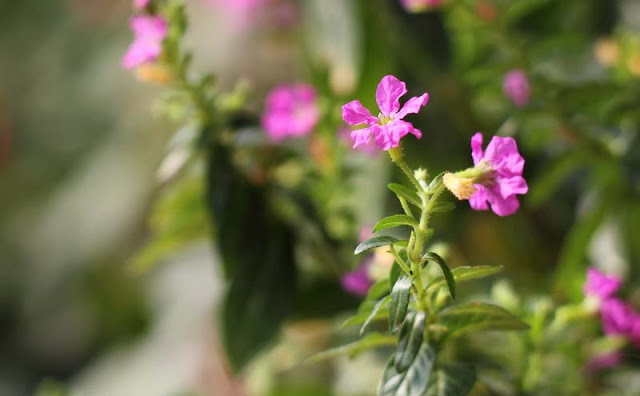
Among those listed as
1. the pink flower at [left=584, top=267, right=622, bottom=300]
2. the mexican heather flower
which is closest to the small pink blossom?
the mexican heather flower

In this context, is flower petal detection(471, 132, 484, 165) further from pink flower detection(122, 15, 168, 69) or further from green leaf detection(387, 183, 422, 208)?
pink flower detection(122, 15, 168, 69)

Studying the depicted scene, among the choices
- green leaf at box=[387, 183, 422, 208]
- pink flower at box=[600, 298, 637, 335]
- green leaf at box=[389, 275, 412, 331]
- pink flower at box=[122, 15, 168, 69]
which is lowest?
pink flower at box=[600, 298, 637, 335]

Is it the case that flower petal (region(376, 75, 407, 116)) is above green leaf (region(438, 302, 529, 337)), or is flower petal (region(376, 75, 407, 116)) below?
above

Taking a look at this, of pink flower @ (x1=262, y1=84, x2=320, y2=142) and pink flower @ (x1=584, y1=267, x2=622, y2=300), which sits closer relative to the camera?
pink flower @ (x1=584, y1=267, x2=622, y2=300)

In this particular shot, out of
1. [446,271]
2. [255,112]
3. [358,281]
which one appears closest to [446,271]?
[446,271]

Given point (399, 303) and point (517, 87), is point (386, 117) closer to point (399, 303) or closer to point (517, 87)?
point (399, 303)

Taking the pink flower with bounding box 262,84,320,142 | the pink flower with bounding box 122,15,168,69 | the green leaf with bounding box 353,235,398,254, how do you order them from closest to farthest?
1. the green leaf with bounding box 353,235,398,254
2. the pink flower with bounding box 122,15,168,69
3. the pink flower with bounding box 262,84,320,142

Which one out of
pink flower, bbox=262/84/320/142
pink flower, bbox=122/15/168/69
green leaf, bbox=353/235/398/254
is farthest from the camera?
pink flower, bbox=262/84/320/142
